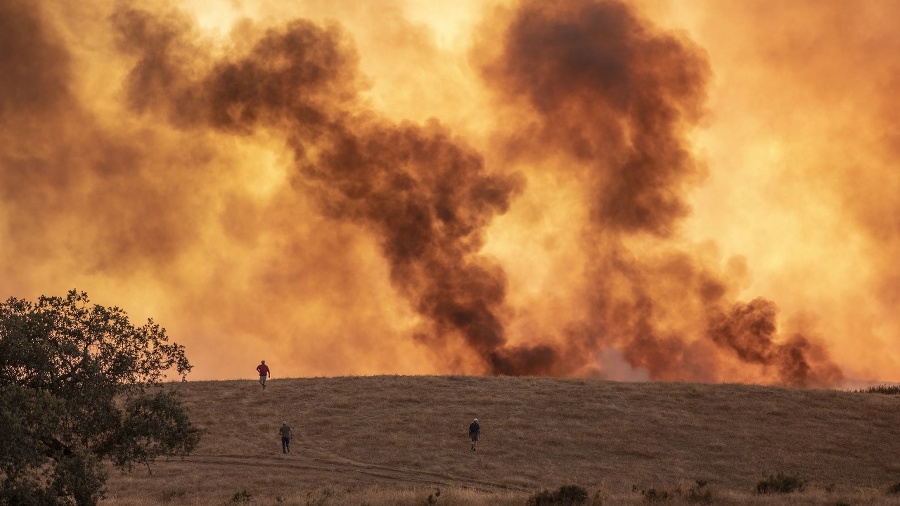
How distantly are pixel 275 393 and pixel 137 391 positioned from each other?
1599 inches

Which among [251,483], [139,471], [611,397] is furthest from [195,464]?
[611,397]

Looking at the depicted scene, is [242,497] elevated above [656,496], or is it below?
above

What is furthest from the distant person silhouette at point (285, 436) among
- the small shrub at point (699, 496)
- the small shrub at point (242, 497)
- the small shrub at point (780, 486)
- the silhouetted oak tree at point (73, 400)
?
the small shrub at point (780, 486)

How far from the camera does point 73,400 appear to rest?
31.0m

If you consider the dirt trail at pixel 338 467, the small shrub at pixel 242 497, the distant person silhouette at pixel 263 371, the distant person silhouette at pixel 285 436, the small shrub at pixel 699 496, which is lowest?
the small shrub at pixel 699 496

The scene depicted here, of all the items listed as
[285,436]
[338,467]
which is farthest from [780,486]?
[285,436]

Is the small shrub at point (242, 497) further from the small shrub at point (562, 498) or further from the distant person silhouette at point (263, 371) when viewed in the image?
the distant person silhouette at point (263, 371)

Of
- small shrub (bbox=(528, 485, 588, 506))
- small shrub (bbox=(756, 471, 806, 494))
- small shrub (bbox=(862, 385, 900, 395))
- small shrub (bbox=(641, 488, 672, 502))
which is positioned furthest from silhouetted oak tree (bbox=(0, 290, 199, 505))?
small shrub (bbox=(862, 385, 900, 395))

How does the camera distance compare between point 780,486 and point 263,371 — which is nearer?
point 780,486

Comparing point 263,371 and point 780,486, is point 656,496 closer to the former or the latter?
point 780,486

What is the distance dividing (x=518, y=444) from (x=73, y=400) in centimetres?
3159

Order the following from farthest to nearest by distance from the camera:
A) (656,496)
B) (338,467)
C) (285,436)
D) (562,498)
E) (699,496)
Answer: (285,436), (338,467), (656,496), (699,496), (562,498)

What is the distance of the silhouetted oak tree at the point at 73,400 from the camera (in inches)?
1140

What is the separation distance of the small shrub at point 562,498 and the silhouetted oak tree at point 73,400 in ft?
47.7
